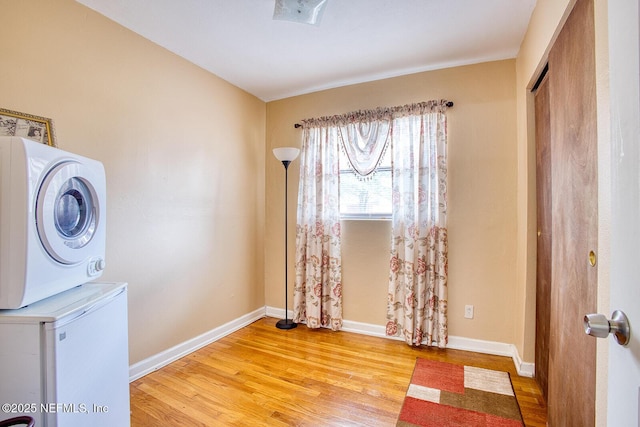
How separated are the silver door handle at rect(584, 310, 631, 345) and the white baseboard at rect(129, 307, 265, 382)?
2.60 metres

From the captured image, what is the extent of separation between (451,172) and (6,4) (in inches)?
125

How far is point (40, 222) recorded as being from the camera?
46.1 inches

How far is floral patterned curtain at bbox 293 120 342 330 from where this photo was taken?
3.05 metres

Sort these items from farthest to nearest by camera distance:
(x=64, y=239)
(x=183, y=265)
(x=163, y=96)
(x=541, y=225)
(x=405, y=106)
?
(x=405, y=106), (x=183, y=265), (x=163, y=96), (x=541, y=225), (x=64, y=239)

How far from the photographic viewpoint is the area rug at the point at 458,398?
1.71 meters

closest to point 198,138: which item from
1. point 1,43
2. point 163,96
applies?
point 163,96

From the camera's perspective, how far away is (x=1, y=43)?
1.57 m

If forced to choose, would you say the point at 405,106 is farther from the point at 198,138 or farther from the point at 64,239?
the point at 64,239

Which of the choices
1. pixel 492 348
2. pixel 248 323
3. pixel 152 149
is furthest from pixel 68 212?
pixel 492 348

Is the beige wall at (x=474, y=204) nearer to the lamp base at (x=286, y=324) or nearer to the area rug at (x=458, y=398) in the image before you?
the area rug at (x=458, y=398)

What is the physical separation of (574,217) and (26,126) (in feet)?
8.96

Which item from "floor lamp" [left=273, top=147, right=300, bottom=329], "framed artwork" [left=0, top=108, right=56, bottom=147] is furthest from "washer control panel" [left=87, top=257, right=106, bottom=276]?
"floor lamp" [left=273, top=147, right=300, bottom=329]

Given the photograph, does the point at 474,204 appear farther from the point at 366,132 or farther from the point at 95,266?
the point at 95,266

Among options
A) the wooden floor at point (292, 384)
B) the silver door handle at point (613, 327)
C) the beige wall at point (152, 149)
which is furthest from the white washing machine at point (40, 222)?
the silver door handle at point (613, 327)
